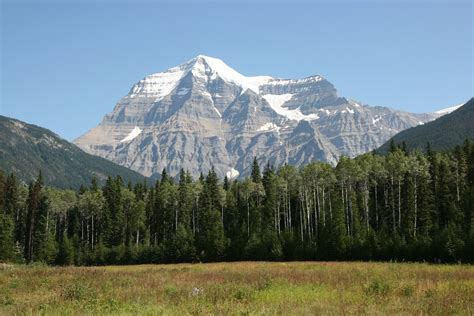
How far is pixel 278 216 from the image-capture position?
103 metres

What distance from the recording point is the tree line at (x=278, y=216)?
242ft

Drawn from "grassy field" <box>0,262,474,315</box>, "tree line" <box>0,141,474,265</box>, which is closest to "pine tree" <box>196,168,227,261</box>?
"tree line" <box>0,141,474,265</box>

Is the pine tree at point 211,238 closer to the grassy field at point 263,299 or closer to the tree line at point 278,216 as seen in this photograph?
the tree line at point 278,216

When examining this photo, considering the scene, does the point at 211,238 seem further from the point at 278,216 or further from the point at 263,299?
the point at 263,299

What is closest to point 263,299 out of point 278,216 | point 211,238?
point 211,238

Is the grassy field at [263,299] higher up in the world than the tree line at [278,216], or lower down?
lower down

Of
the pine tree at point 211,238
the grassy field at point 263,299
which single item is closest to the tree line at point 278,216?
the pine tree at point 211,238

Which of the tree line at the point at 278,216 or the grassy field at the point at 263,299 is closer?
the grassy field at the point at 263,299

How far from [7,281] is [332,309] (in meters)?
25.3

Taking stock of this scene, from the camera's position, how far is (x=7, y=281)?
35.6 metres

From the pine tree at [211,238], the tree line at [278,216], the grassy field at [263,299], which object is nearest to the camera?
the grassy field at [263,299]

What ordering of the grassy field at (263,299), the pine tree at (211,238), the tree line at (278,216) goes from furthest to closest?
the pine tree at (211,238) → the tree line at (278,216) → the grassy field at (263,299)

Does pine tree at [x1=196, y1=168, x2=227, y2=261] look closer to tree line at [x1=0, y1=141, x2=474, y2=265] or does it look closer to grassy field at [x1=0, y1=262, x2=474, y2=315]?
tree line at [x1=0, y1=141, x2=474, y2=265]

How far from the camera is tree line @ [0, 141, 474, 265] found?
7388cm
